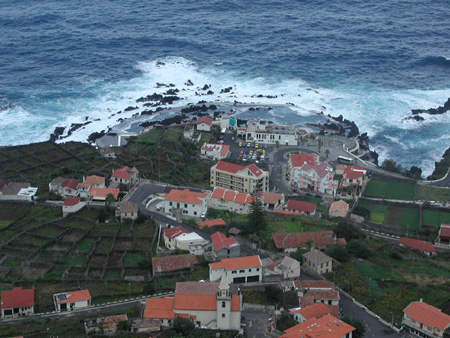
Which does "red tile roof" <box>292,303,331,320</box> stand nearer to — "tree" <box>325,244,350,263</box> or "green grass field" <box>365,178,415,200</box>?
"tree" <box>325,244,350,263</box>

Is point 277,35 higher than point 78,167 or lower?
higher

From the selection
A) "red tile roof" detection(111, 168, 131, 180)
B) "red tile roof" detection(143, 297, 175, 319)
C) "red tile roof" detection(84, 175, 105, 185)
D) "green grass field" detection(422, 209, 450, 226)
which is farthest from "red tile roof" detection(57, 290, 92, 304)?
"green grass field" detection(422, 209, 450, 226)

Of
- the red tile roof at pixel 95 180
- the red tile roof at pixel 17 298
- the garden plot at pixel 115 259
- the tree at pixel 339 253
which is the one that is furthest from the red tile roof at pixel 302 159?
the red tile roof at pixel 17 298

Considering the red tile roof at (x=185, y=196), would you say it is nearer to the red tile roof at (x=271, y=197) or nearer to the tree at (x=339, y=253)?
the red tile roof at (x=271, y=197)

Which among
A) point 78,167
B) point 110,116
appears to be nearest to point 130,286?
point 78,167

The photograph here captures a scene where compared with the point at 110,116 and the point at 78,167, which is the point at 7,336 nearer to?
the point at 78,167
